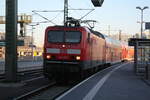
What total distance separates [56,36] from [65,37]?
53 cm

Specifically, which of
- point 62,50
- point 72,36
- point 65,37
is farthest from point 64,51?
point 72,36

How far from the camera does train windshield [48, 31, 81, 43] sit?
757 inches

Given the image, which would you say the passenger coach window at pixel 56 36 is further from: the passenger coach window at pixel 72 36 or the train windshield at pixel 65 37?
the passenger coach window at pixel 72 36

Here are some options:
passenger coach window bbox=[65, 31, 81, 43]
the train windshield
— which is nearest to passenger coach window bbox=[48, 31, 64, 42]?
the train windshield

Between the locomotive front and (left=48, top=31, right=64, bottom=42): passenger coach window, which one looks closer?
the locomotive front

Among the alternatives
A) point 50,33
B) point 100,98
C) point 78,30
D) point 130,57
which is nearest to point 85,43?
point 78,30

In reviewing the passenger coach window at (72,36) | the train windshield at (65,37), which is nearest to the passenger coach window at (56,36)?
the train windshield at (65,37)

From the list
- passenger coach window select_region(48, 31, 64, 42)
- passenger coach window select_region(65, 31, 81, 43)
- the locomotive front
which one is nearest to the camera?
the locomotive front

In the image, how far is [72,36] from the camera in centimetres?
1931

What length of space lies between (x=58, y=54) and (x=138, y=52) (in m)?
10.4

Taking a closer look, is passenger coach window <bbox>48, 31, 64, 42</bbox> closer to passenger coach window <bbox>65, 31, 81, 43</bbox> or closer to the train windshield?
the train windshield

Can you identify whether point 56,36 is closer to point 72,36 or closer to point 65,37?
point 65,37

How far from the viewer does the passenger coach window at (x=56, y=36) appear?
19.4 metres

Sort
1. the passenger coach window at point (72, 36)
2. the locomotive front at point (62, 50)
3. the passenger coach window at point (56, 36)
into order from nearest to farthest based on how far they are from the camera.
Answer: the locomotive front at point (62, 50)
the passenger coach window at point (72, 36)
the passenger coach window at point (56, 36)
